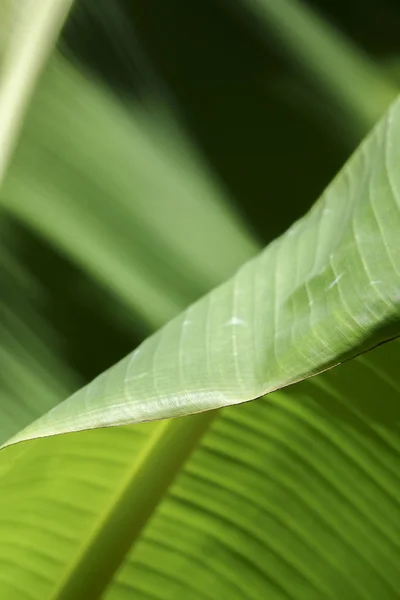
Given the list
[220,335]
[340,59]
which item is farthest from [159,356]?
[340,59]

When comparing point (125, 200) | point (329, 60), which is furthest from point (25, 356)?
point (329, 60)

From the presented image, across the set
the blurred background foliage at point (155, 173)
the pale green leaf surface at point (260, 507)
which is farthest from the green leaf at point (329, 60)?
the pale green leaf surface at point (260, 507)

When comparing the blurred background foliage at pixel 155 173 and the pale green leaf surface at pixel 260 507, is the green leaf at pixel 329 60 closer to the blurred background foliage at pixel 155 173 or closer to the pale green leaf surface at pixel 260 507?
the blurred background foliage at pixel 155 173

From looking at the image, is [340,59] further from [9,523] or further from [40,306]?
[9,523]

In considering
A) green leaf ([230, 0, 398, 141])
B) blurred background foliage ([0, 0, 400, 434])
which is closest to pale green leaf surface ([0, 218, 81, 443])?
blurred background foliage ([0, 0, 400, 434])

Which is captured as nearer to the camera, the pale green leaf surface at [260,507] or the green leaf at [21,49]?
the green leaf at [21,49]
